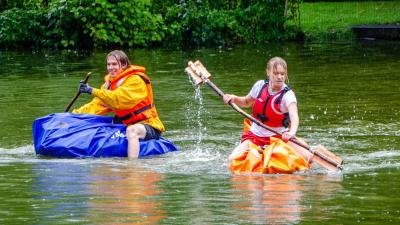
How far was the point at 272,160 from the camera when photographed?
9.70 meters

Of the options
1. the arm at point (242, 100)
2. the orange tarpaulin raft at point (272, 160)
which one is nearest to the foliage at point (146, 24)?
the arm at point (242, 100)

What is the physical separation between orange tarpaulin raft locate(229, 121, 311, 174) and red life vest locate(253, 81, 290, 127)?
24 centimetres

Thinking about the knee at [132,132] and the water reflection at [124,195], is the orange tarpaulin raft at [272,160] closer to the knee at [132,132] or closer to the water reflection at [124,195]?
the water reflection at [124,195]

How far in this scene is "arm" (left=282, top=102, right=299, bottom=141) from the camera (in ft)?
31.4

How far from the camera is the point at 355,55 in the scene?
835 inches

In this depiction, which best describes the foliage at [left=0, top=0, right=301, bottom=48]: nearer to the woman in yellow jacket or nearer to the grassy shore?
the grassy shore

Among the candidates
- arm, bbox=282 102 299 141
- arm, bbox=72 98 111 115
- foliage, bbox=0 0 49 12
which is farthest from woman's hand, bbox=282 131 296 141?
foliage, bbox=0 0 49 12

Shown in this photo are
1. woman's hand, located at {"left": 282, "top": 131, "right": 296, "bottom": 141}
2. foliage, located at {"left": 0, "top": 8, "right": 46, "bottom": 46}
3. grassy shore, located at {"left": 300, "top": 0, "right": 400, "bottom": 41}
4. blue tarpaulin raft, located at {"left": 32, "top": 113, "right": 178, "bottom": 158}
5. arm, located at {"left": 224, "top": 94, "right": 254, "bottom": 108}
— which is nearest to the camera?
woman's hand, located at {"left": 282, "top": 131, "right": 296, "bottom": 141}

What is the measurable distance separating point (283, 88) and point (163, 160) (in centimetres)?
150

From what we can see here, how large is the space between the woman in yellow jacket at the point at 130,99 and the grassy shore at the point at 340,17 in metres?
14.4

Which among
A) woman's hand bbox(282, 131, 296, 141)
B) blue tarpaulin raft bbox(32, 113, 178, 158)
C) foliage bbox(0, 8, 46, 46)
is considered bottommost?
foliage bbox(0, 8, 46, 46)

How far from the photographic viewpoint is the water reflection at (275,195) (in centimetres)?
751

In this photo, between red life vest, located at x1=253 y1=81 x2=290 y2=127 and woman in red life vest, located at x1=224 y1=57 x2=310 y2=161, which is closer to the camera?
woman in red life vest, located at x1=224 y1=57 x2=310 y2=161

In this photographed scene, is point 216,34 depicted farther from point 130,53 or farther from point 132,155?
point 132,155
